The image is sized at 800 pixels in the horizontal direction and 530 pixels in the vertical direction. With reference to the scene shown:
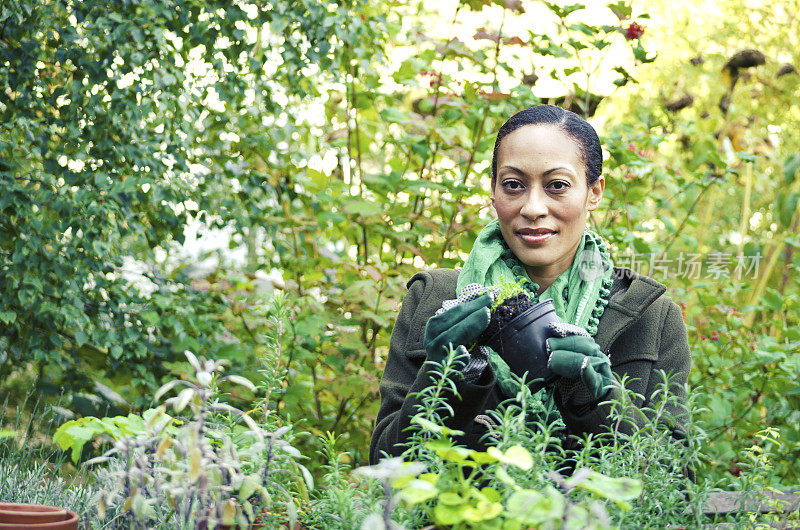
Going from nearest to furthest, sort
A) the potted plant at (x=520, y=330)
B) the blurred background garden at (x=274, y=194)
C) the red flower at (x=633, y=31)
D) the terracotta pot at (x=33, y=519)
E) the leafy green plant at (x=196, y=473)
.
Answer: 1. the leafy green plant at (x=196, y=473)
2. the terracotta pot at (x=33, y=519)
3. the potted plant at (x=520, y=330)
4. the blurred background garden at (x=274, y=194)
5. the red flower at (x=633, y=31)

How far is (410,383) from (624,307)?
0.63 m

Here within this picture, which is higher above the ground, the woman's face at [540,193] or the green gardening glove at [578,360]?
the woman's face at [540,193]

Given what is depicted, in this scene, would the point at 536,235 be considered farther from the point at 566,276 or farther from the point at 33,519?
the point at 33,519

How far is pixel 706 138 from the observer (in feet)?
11.0

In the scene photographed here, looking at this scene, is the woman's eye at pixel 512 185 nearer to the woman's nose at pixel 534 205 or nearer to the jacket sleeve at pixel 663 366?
the woman's nose at pixel 534 205

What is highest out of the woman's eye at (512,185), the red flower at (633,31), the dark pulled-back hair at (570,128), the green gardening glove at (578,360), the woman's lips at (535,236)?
the red flower at (633,31)

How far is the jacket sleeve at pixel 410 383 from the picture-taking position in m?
1.49

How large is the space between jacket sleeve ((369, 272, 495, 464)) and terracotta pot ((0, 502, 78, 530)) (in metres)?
0.65

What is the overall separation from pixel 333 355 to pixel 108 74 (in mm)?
1374

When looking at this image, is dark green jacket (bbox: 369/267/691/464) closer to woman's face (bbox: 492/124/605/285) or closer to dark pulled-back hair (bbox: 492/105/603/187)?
woman's face (bbox: 492/124/605/285)

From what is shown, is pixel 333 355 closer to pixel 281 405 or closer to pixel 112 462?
pixel 281 405

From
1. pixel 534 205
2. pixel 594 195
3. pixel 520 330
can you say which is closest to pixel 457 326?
pixel 520 330

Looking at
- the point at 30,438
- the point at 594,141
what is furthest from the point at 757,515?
the point at 30,438

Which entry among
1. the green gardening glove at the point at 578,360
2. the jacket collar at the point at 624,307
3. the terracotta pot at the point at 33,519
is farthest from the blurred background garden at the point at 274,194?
the terracotta pot at the point at 33,519
